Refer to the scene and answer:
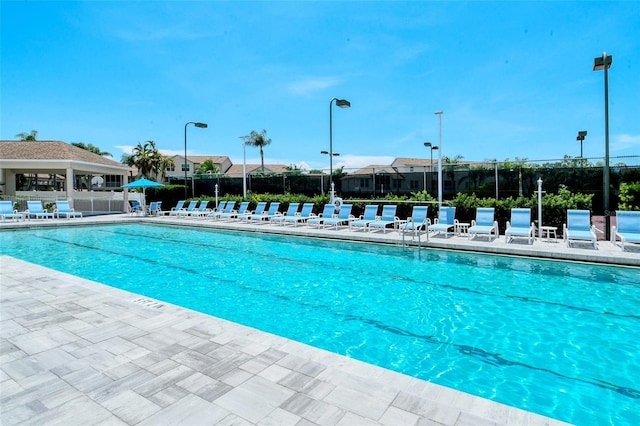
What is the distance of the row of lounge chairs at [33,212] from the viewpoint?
57.2 ft

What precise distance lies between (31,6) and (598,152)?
1866cm

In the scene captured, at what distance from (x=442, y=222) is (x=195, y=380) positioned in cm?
1023

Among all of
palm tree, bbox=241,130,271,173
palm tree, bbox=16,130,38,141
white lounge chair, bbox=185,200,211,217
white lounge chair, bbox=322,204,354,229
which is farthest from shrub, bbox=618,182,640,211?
palm tree, bbox=16,130,38,141

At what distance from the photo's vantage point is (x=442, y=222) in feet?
38.5

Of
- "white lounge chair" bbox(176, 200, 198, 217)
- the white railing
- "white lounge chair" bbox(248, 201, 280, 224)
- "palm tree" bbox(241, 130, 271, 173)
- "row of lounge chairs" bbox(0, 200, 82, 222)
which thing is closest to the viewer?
"white lounge chair" bbox(248, 201, 280, 224)

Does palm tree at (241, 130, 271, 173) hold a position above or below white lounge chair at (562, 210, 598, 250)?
above

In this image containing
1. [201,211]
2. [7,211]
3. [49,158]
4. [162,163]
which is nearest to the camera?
[7,211]

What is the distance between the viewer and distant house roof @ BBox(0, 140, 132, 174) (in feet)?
73.4

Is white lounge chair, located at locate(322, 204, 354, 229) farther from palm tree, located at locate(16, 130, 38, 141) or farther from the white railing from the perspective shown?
palm tree, located at locate(16, 130, 38, 141)

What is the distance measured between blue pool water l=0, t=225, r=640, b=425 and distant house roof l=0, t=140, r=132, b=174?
46.4ft

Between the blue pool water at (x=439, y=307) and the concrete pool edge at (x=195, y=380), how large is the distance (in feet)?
2.93

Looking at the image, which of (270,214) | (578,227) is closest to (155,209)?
(270,214)

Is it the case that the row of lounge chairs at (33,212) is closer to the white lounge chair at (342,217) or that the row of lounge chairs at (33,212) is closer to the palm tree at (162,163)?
the white lounge chair at (342,217)

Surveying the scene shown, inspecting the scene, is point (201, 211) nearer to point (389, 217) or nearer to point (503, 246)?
point (389, 217)
